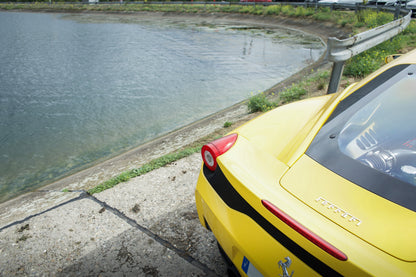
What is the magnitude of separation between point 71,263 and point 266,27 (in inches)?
770

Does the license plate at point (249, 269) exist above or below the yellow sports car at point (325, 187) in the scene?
below

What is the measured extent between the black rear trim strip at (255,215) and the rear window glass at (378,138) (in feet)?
1.58

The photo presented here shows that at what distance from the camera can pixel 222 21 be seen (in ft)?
77.8

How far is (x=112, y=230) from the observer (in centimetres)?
270

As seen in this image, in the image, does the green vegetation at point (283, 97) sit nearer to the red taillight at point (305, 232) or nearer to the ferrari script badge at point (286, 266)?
the red taillight at point (305, 232)

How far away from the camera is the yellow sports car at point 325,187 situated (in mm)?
1210

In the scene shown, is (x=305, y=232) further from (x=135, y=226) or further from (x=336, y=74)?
(x=336, y=74)

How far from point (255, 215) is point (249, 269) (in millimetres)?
294

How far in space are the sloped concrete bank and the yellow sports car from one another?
1.97ft

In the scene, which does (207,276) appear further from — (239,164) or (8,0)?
(8,0)

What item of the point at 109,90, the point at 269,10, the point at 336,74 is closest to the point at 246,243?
the point at 336,74

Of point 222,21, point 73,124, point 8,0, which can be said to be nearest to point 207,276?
point 73,124

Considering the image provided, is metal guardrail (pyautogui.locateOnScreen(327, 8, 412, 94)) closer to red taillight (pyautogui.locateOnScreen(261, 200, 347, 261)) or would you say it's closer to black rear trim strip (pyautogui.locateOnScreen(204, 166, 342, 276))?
black rear trim strip (pyautogui.locateOnScreen(204, 166, 342, 276))

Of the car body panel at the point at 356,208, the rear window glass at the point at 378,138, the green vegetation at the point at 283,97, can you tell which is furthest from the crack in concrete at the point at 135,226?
the green vegetation at the point at 283,97
